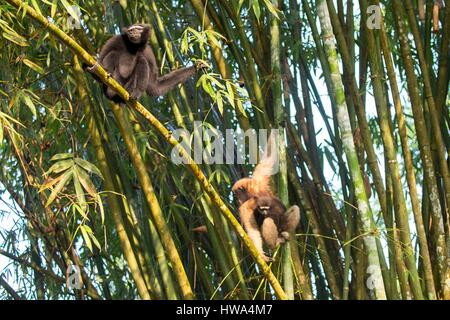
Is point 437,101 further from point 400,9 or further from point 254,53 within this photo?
point 254,53

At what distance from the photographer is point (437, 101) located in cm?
472

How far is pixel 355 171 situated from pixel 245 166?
58.1 inches

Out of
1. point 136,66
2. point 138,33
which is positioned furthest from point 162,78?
point 138,33

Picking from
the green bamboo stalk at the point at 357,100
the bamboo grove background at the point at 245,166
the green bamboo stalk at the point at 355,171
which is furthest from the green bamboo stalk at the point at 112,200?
the green bamboo stalk at the point at 357,100

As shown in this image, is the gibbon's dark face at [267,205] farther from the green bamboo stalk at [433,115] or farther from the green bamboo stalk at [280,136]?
the green bamboo stalk at [433,115]

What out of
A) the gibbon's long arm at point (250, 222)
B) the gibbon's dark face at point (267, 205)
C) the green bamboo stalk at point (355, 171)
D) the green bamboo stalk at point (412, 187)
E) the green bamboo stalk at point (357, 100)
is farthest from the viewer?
the gibbon's long arm at point (250, 222)

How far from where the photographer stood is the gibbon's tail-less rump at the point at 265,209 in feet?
14.5

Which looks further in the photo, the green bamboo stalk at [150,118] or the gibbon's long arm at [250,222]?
the gibbon's long arm at [250,222]

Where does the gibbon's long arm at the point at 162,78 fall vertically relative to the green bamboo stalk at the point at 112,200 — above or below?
above

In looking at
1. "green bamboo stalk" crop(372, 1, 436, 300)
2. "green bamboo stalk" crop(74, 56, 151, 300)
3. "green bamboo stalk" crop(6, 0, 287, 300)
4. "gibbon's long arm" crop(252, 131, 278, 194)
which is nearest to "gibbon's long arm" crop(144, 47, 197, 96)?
"green bamboo stalk" crop(74, 56, 151, 300)

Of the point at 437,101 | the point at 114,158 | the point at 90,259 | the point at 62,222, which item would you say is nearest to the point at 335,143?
the point at 437,101

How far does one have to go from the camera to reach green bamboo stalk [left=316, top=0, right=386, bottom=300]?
12.7 ft

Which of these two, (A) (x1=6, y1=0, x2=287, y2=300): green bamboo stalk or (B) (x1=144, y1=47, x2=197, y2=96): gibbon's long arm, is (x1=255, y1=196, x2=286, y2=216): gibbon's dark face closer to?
(B) (x1=144, y1=47, x2=197, y2=96): gibbon's long arm

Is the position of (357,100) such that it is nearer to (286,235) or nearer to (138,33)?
(286,235)
